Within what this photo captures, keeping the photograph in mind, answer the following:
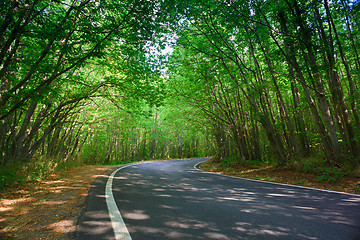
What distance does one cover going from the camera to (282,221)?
2863 millimetres

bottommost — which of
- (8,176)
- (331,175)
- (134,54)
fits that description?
(331,175)

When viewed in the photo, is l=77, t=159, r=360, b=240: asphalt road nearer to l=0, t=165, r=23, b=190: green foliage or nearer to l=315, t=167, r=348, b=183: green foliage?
l=315, t=167, r=348, b=183: green foliage

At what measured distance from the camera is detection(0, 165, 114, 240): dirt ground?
97.0 inches

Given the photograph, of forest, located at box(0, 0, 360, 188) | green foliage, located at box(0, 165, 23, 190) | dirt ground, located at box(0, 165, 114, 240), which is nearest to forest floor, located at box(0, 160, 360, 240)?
dirt ground, located at box(0, 165, 114, 240)

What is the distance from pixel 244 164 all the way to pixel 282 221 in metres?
10.1

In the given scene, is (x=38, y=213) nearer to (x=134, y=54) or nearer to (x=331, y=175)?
(x=134, y=54)

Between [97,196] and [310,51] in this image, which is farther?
[310,51]

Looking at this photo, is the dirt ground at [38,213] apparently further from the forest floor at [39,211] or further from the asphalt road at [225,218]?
the asphalt road at [225,218]

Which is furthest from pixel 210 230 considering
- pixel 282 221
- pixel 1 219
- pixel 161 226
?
pixel 1 219

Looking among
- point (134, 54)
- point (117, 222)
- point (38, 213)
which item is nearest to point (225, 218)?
point (117, 222)

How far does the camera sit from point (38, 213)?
329 centimetres

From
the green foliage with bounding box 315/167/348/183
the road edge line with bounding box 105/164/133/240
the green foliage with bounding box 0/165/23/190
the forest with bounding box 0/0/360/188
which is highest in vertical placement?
the forest with bounding box 0/0/360/188

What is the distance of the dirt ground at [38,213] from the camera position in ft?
8.09

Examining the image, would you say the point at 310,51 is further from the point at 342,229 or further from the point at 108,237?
the point at 108,237
